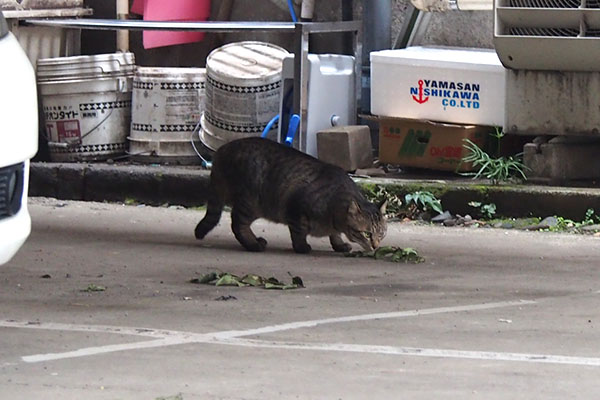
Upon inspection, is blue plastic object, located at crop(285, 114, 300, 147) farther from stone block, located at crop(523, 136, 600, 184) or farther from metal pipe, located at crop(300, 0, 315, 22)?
stone block, located at crop(523, 136, 600, 184)

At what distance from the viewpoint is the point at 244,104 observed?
984 cm

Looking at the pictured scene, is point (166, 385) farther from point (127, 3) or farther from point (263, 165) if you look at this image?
point (127, 3)

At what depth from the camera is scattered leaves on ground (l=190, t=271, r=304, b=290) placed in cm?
640

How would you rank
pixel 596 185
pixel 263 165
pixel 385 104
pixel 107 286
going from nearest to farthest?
pixel 107 286 → pixel 263 165 → pixel 596 185 → pixel 385 104

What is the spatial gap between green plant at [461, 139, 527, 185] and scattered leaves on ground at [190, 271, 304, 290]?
268 centimetres

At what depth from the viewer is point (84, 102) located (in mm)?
A: 10289

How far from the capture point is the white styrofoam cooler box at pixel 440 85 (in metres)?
8.91

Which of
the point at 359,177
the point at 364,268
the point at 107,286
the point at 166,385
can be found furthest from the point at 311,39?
the point at 166,385

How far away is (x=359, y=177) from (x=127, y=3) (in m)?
2.91

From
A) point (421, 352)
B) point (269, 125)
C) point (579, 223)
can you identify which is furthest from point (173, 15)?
point (421, 352)

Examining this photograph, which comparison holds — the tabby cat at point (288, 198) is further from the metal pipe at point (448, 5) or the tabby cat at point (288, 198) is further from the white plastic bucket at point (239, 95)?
the metal pipe at point (448, 5)

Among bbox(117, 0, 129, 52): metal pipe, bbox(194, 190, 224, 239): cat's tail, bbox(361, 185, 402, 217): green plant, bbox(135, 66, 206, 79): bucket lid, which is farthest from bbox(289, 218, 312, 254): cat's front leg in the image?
bbox(117, 0, 129, 52): metal pipe

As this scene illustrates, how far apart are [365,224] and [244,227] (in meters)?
0.78

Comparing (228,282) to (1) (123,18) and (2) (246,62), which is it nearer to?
(2) (246,62)
